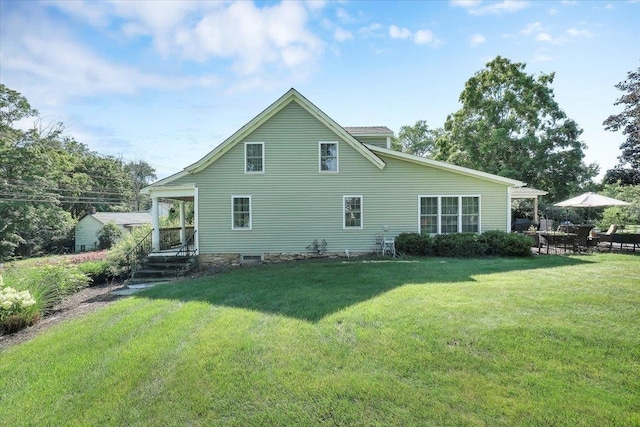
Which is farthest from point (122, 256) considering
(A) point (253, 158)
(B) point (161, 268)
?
(A) point (253, 158)

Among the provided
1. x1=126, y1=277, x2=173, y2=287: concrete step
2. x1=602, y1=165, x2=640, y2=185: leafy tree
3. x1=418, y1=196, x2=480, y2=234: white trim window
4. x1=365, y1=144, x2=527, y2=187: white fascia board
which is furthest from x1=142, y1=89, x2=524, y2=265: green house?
x1=602, y1=165, x2=640, y2=185: leafy tree

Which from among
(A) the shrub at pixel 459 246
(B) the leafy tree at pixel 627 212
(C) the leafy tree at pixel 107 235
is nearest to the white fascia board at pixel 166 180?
(A) the shrub at pixel 459 246

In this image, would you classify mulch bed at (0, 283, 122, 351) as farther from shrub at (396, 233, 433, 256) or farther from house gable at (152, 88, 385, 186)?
A: shrub at (396, 233, 433, 256)

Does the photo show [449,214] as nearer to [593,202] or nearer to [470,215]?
[470,215]

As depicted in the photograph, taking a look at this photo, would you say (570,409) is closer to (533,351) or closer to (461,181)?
(533,351)

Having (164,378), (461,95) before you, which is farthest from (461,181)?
(461,95)

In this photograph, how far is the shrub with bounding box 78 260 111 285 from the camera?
1237 cm

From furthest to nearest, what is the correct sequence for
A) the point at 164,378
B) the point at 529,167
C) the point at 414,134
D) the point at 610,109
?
the point at 414,134, the point at 529,167, the point at 610,109, the point at 164,378

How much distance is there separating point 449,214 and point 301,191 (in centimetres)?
638

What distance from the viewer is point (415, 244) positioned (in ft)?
42.3

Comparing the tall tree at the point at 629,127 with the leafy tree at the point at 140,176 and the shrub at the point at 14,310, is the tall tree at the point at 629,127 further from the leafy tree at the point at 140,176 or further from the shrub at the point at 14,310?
the leafy tree at the point at 140,176

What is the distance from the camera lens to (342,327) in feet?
17.1

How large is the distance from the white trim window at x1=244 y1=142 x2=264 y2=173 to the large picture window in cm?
250

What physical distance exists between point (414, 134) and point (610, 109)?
2570cm
